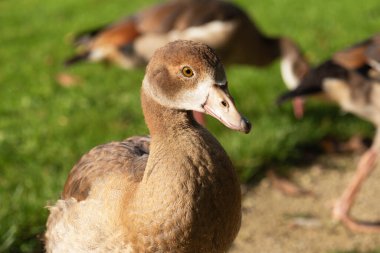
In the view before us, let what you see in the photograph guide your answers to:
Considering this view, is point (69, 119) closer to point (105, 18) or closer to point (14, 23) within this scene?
point (105, 18)

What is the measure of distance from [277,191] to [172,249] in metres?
2.44

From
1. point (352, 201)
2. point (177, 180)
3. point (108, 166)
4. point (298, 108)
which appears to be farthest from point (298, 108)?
point (177, 180)

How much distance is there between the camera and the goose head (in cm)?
238

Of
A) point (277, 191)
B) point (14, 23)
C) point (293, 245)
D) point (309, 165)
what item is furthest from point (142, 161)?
point (14, 23)

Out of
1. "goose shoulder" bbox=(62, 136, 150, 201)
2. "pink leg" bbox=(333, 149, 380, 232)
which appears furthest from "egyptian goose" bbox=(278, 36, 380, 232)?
"goose shoulder" bbox=(62, 136, 150, 201)

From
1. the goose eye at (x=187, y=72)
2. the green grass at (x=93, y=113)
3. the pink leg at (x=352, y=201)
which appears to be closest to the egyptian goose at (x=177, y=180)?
the goose eye at (x=187, y=72)

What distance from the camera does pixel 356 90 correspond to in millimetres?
4539

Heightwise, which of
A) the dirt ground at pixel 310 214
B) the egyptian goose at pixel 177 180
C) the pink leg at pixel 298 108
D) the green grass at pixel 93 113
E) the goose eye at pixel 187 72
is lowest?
the dirt ground at pixel 310 214

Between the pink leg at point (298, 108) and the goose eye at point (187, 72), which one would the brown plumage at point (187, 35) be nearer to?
the pink leg at point (298, 108)

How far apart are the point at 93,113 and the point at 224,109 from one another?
12.7 feet

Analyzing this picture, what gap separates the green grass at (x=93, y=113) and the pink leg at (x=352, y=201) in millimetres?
747

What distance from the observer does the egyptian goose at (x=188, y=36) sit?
6332 millimetres

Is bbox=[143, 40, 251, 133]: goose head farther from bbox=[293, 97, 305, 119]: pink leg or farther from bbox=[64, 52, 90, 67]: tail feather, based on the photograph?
bbox=[64, 52, 90, 67]: tail feather

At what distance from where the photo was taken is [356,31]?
8.21 meters
